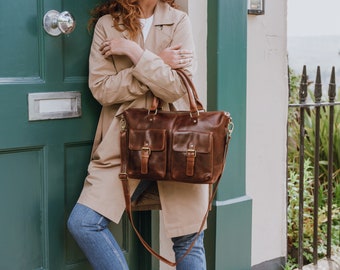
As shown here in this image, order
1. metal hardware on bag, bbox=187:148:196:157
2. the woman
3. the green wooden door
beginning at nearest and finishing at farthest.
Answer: metal hardware on bag, bbox=187:148:196:157, the woman, the green wooden door

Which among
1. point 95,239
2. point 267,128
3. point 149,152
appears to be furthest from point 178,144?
point 267,128

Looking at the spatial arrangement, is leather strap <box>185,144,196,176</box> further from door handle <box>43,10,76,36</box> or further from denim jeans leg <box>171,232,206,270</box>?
door handle <box>43,10,76,36</box>

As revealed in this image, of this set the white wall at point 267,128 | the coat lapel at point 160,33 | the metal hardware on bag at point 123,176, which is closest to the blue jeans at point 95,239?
the metal hardware on bag at point 123,176

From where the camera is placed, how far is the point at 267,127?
334 cm

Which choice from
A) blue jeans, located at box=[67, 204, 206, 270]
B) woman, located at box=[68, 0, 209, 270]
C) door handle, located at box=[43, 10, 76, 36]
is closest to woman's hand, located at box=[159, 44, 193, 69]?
woman, located at box=[68, 0, 209, 270]

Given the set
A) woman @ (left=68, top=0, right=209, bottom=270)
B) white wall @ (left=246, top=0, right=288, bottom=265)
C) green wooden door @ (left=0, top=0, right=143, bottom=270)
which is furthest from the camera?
white wall @ (left=246, top=0, right=288, bottom=265)

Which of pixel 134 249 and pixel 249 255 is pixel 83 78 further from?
pixel 249 255

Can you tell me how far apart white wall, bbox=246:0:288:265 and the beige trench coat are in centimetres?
74

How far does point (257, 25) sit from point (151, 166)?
1312 millimetres

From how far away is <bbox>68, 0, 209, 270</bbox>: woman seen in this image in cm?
240

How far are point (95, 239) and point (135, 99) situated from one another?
645mm

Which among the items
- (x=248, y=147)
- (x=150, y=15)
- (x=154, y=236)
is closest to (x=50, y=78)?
(x=150, y=15)

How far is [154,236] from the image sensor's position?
300 centimetres

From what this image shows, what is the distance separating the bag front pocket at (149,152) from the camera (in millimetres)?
2344
